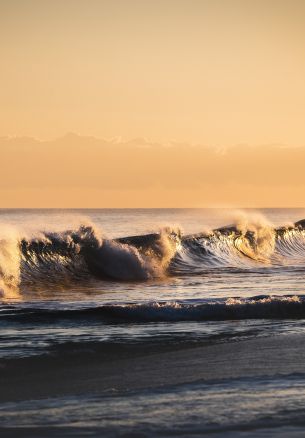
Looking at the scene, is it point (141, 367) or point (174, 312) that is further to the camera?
point (174, 312)

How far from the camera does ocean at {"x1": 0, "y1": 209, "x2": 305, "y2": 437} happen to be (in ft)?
26.6

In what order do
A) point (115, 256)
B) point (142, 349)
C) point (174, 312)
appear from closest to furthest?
→ 1. point (142, 349)
2. point (174, 312)
3. point (115, 256)

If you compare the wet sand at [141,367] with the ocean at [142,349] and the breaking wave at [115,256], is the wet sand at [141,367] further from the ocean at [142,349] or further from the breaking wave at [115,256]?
the breaking wave at [115,256]

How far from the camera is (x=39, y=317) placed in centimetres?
1510

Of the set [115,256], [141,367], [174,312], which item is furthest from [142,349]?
[115,256]

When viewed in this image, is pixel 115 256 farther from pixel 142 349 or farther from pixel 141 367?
pixel 141 367

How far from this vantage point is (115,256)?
92.9 ft

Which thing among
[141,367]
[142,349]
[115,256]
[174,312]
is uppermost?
[115,256]

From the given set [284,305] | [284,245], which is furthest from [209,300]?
[284,245]

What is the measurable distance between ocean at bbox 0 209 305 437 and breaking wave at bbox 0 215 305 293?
0.08m

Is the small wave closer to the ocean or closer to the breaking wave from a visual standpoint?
the ocean

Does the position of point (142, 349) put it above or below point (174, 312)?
below

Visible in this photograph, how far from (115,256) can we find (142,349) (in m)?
16.3

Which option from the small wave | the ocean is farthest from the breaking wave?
the small wave
